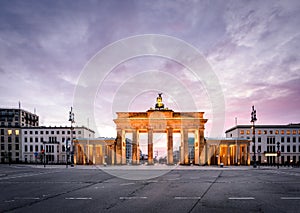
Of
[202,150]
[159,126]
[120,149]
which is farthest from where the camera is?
[120,149]

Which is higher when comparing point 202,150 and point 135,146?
point 135,146

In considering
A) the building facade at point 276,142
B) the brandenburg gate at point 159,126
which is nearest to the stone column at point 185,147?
the brandenburg gate at point 159,126

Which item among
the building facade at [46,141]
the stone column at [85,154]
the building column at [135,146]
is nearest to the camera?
the building column at [135,146]

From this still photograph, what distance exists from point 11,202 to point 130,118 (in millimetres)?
54967

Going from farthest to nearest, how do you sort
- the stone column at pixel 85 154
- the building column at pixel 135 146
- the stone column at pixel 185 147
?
1. the stone column at pixel 85 154
2. the building column at pixel 135 146
3. the stone column at pixel 185 147

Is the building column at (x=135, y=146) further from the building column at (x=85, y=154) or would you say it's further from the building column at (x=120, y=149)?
the building column at (x=85, y=154)

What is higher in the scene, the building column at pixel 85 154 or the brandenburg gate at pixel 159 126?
the brandenburg gate at pixel 159 126

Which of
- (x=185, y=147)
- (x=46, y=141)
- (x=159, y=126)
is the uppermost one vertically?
(x=159, y=126)

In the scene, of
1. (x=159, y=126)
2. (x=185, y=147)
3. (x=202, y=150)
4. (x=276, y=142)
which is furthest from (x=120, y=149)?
(x=276, y=142)

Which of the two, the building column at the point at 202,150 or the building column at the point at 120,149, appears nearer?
the building column at the point at 120,149

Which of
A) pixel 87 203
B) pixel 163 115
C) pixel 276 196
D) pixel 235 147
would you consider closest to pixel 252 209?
pixel 276 196

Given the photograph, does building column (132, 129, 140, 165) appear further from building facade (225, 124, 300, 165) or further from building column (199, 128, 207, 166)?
building facade (225, 124, 300, 165)

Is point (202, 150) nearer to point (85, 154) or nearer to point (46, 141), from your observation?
point (85, 154)


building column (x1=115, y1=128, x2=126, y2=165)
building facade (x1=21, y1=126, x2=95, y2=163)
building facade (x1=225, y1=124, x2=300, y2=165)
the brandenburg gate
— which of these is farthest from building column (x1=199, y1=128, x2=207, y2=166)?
building facade (x1=21, y1=126, x2=95, y2=163)
